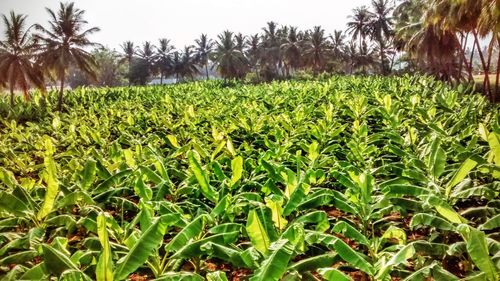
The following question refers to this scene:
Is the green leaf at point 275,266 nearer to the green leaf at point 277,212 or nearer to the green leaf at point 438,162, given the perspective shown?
the green leaf at point 277,212

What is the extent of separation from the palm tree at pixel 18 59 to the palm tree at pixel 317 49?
34.6 meters

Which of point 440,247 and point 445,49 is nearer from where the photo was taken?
point 440,247

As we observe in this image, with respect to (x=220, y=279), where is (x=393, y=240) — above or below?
below

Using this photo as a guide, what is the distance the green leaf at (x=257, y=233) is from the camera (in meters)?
2.24

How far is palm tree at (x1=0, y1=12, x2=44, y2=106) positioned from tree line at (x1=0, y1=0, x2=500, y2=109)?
0.18ft

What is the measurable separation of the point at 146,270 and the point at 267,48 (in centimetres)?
5443

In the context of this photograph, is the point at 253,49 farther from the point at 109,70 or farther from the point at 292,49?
the point at 109,70

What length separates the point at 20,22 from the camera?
78.7 ft

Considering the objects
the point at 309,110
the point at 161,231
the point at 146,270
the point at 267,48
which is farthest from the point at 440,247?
the point at 267,48

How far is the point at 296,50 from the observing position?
166 feet

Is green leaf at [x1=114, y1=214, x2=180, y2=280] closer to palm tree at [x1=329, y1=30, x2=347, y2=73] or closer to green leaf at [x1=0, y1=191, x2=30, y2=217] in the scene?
green leaf at [x1=0, y1=191, x2=30, y2=217]

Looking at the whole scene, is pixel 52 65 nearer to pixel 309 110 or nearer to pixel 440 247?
pixel 309 110

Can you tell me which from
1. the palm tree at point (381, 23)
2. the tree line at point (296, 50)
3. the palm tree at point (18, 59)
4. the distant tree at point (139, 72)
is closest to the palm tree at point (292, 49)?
the tree line at point (296, 50)

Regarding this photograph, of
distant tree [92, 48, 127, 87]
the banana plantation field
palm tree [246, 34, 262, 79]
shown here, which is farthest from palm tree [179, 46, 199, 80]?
the banana plantation field
